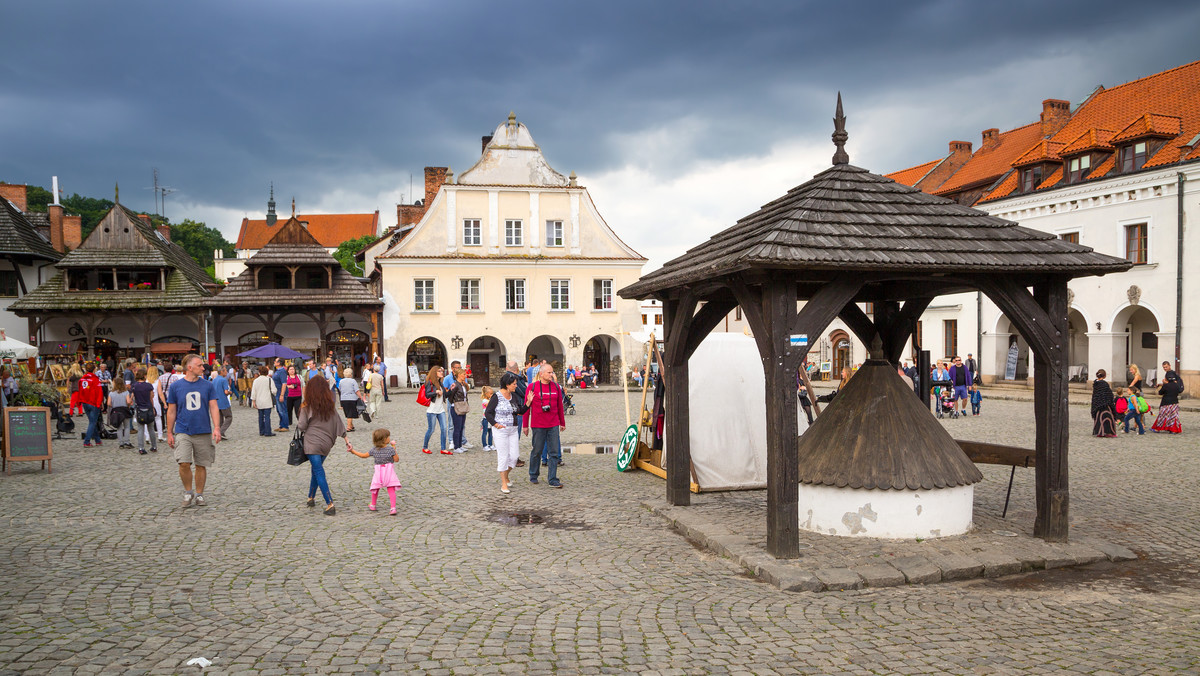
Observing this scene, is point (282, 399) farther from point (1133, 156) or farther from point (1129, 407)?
point (1133, 156)

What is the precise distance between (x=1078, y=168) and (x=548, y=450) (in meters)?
→ 29.2

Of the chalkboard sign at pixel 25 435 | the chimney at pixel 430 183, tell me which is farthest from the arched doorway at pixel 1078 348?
the chalkboard sign at pixel 25 435

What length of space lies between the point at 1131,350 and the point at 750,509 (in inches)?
1163

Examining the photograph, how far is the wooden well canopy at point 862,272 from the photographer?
7105mm

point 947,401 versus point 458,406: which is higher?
point 458,406

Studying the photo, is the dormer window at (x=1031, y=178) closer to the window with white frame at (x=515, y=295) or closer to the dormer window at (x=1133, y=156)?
the dormer window at (x=1133, y=156)

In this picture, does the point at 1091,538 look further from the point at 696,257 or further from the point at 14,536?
the point at 14,536

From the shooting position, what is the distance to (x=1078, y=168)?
31375 millimetres

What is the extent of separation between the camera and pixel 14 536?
8.29 metres

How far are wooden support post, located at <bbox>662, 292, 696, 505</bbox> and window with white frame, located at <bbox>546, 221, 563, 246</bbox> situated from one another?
30515mm

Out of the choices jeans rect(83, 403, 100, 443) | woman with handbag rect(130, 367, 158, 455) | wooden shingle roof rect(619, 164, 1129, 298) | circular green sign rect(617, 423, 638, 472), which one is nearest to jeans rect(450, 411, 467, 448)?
circular green sign rect(617, 423, 638, 472)

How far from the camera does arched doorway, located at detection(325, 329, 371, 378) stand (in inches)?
1580

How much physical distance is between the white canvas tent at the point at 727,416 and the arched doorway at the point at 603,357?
1174 inches

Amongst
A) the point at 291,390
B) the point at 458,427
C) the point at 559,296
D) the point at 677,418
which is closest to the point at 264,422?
the point at 291,390
